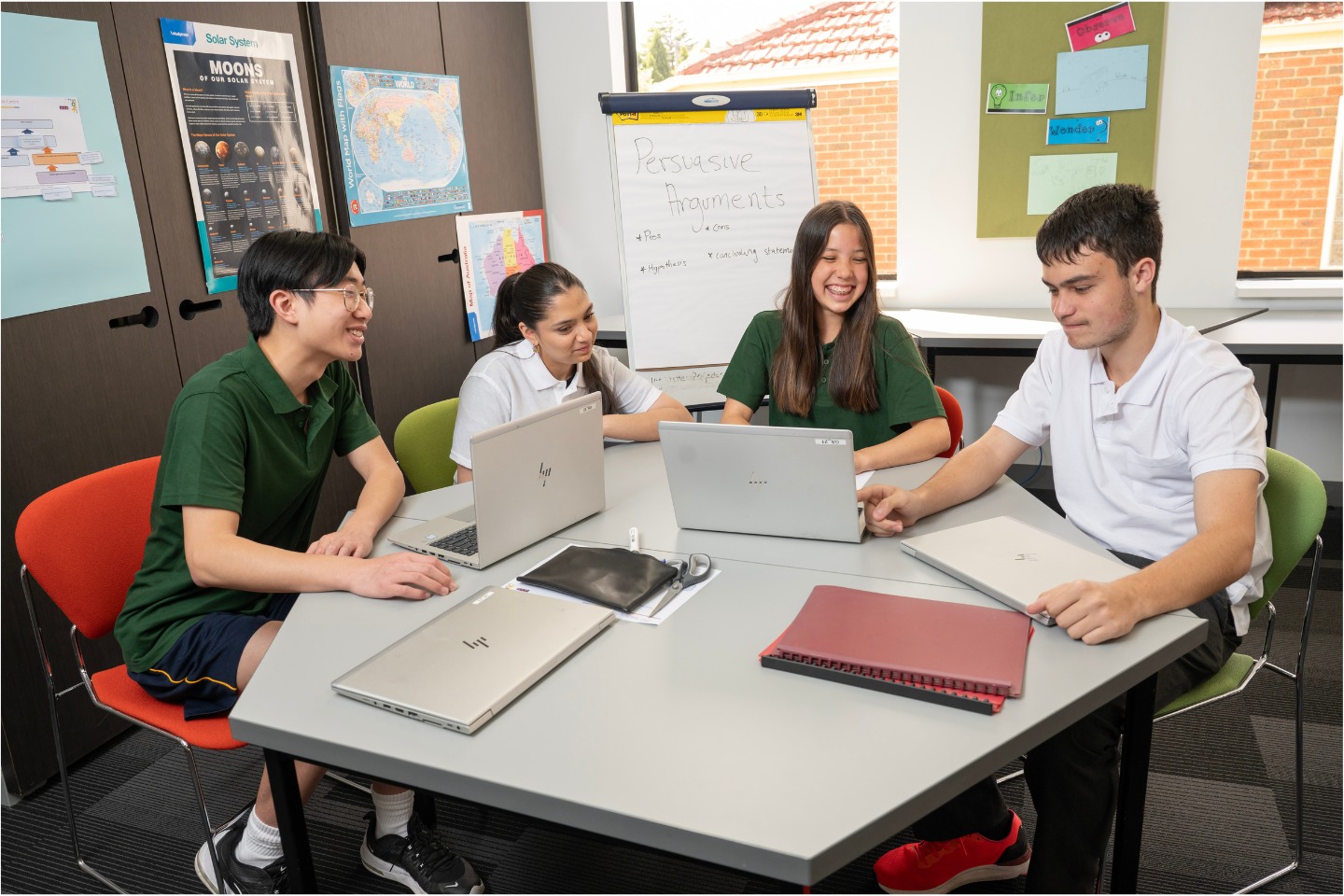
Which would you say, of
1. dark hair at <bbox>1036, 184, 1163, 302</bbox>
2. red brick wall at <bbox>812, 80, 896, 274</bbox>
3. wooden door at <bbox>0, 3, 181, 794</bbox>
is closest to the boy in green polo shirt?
wooden door at <bbox>0, 3, 181, 794</bbox>

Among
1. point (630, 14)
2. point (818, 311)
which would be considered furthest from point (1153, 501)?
point (630, 14)

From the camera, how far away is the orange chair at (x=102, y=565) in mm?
1661

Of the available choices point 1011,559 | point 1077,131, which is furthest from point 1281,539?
point 1077,131

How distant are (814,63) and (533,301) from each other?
258 cm

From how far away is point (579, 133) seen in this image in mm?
4199

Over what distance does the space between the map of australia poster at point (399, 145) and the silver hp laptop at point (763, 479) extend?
209cm

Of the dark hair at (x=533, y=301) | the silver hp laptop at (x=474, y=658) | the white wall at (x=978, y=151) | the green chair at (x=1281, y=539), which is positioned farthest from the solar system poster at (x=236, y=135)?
the green chair at (x=1281, y=539)

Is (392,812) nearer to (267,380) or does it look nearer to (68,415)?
(267,380)

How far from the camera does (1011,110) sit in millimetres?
3553

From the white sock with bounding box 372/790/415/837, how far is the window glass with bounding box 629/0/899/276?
3.06 meters

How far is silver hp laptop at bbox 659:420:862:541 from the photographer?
4.99 ft

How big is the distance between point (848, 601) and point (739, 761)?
0.39m

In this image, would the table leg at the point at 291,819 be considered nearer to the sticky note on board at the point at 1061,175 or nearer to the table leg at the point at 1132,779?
the table leg at the point at 1132,779

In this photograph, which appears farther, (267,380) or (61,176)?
(61,176)
